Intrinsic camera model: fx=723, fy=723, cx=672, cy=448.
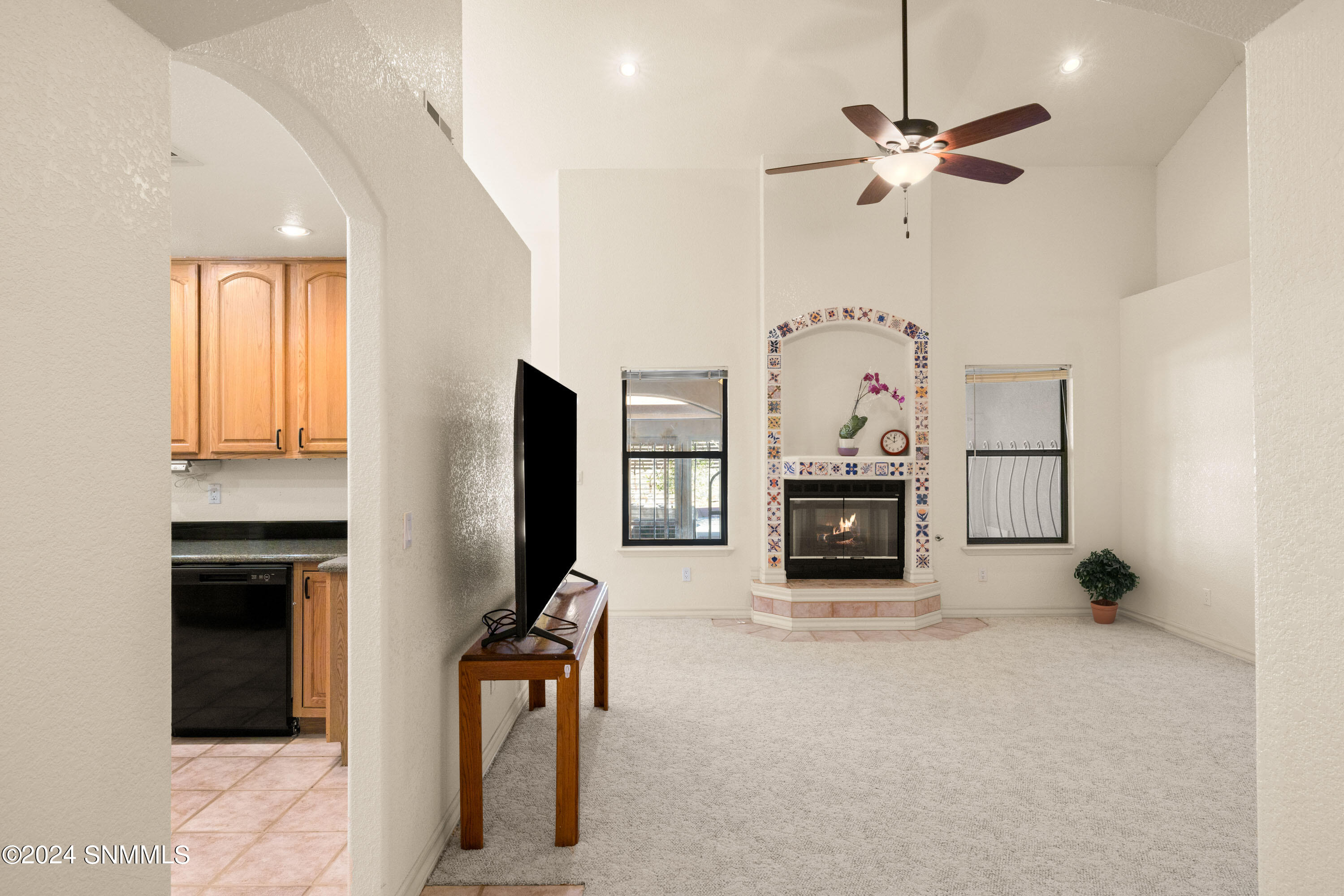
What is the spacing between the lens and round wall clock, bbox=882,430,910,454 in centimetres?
561

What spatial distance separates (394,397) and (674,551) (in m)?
3.82

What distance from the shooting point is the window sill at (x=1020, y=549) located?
571cm

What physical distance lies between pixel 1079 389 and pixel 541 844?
525cm

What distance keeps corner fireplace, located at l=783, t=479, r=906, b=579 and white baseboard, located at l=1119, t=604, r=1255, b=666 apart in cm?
180

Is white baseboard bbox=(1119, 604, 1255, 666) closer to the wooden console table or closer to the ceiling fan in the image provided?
the ceiling fan

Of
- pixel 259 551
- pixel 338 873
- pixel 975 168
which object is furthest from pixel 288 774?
pixel 975 168

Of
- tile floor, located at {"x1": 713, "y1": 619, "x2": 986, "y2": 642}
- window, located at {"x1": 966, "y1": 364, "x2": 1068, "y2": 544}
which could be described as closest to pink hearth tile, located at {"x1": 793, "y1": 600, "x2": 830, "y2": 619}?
tile floor, located at {"x1": 713, "y1": 619, "x2": 986, "y2": 642}

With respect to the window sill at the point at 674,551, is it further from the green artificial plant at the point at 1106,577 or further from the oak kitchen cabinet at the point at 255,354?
the green artificial plant at the point at 1106,577

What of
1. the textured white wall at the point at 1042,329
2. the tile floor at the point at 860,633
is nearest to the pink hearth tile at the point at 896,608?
the tile floor at the point at 860,633

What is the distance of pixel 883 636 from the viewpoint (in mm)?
5145

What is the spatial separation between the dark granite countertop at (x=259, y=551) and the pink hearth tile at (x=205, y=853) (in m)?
1.07

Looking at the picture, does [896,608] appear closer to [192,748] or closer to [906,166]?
[906,166]

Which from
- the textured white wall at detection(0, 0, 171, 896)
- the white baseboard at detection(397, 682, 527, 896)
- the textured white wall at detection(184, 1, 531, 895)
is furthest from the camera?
the white baseboard at detection(397, 682, 527, 896)

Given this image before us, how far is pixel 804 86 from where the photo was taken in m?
4.95
